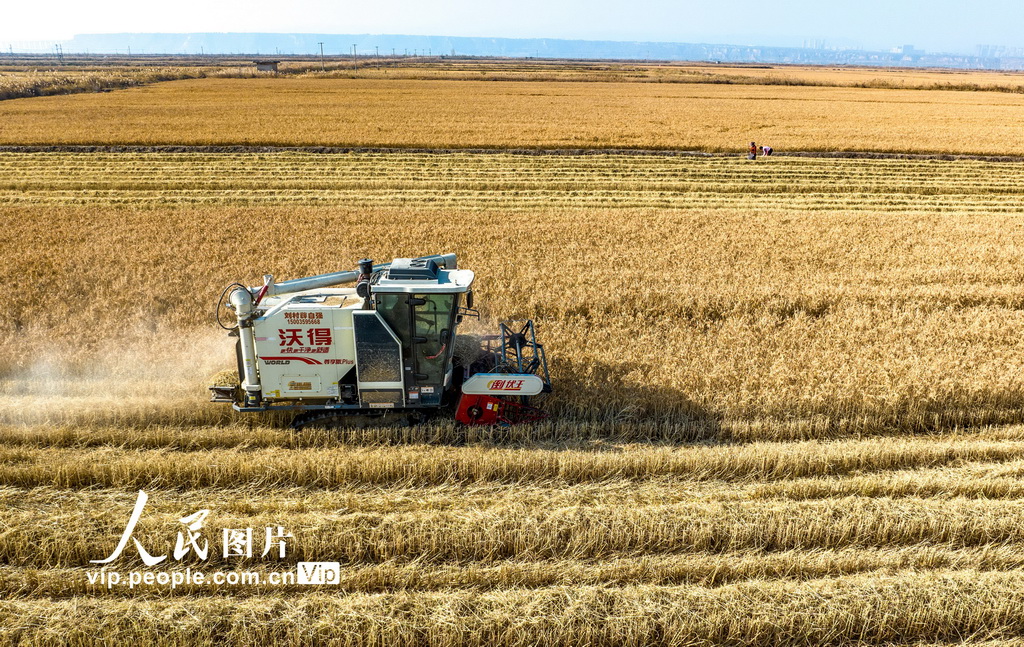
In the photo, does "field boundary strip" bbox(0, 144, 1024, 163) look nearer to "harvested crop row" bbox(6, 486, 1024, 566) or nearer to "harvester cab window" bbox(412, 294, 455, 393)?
"harvester cab window" bbox(412, 294, 455, 393)

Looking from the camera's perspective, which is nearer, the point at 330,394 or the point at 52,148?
the point at 330,394

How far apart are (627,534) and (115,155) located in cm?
3049

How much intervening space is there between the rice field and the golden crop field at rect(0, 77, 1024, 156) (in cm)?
1680

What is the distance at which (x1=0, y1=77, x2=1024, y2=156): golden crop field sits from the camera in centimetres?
3347

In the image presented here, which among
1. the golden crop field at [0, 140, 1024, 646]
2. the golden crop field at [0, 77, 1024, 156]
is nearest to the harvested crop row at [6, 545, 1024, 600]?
the golden crop field at [0, 140, 1024, 646]

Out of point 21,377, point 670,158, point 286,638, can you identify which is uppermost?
point 670,158

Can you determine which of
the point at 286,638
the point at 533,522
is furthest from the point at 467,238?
the point at 286,638

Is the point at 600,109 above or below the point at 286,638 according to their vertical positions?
above

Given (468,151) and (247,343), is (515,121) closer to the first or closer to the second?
(468,151)

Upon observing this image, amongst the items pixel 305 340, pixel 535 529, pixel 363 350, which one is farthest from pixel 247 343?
pixel 535 529

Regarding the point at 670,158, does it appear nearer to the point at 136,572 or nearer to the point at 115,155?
the point at 115,155

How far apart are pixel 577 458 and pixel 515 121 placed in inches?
1402

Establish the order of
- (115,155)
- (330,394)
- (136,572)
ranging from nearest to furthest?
1. (136,572)
2. (330,394)
3. (115,155)

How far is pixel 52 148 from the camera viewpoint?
31.6 metres
